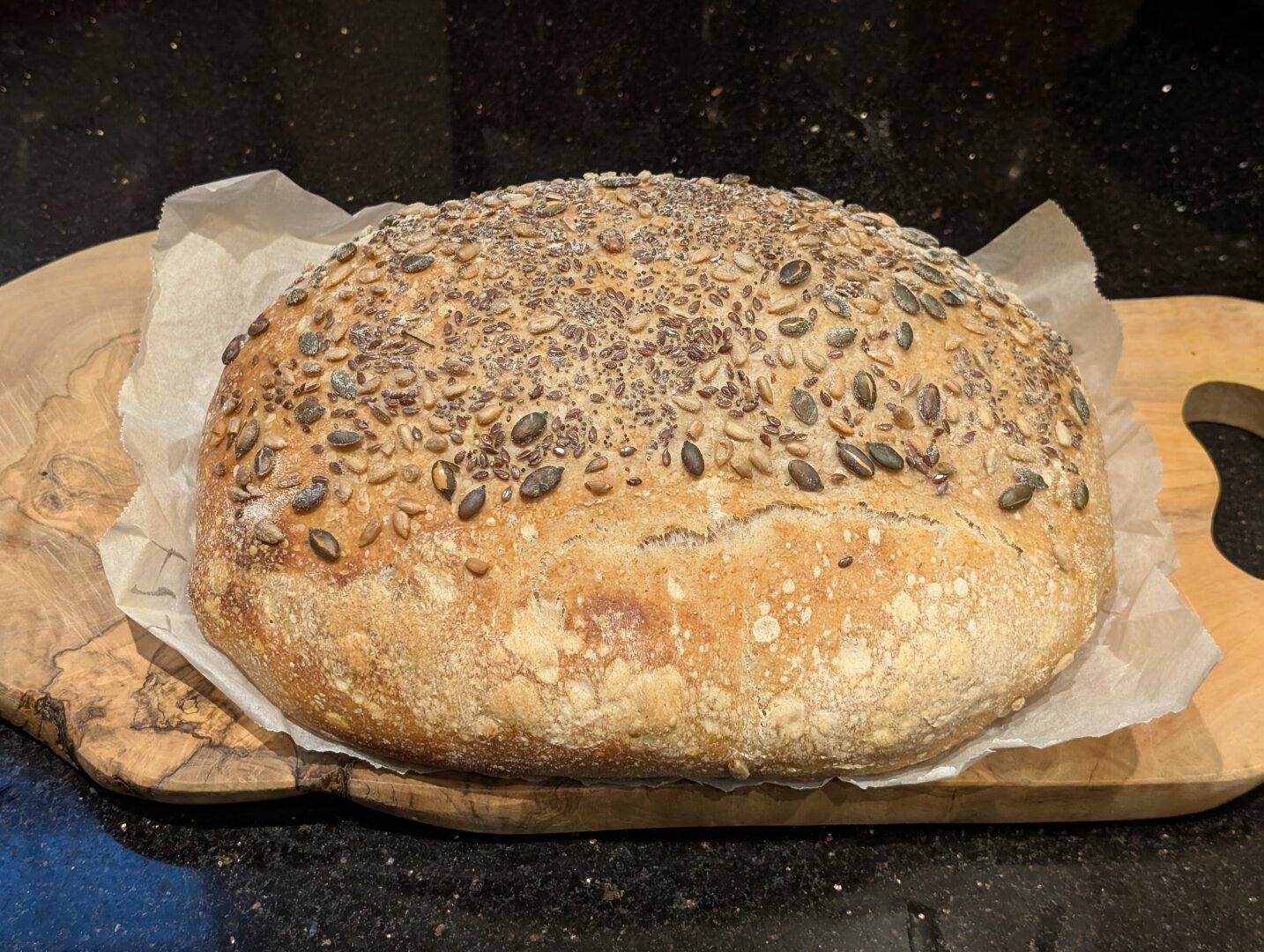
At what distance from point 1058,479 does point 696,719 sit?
58cm

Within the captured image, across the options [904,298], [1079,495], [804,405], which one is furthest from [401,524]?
[1079,495]

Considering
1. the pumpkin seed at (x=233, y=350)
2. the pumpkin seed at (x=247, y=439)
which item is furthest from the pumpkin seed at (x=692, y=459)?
the pumpkin seed at (x=233, y=350)

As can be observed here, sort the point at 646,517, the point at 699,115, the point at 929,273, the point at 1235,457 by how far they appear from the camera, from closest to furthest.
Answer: the point at 646,517 → the point at 929,273 → the point at 1235,457 → the point at 699,115

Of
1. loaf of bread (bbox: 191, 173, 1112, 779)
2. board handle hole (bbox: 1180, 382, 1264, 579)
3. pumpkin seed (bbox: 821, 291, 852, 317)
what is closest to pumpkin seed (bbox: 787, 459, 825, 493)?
loaf of bread (bbox: 191, 173, 1112, 779)

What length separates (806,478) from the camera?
133cm

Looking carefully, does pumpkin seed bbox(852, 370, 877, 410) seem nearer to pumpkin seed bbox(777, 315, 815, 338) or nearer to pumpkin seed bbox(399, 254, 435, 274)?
pumpkin seed bbox(777, 315, 815, 338)

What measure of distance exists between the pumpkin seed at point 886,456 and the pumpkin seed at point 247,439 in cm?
79

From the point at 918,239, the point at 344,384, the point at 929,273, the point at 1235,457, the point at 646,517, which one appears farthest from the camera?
the point at 1235,457

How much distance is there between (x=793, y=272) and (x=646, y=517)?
406 millimetres

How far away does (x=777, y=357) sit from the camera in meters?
1.40

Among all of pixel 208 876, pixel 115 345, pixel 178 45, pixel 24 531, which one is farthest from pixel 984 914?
pixel 178 45

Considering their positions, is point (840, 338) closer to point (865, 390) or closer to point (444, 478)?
point (865, 390)

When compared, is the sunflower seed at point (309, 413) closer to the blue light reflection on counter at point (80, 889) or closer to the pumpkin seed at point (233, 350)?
the pumpkin seed at point (233, 350)

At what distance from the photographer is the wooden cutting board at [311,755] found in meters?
1.41
